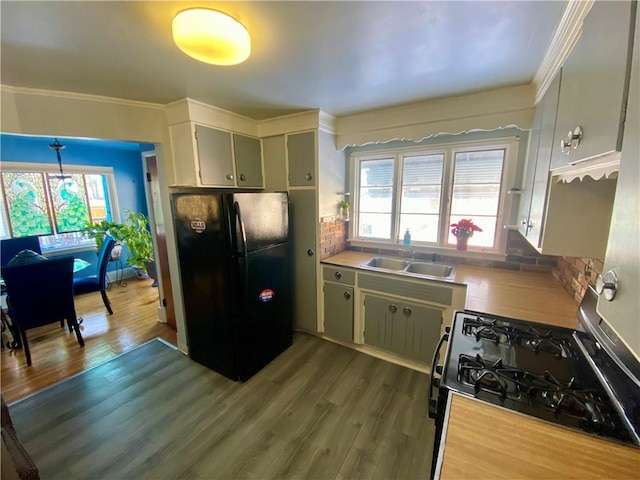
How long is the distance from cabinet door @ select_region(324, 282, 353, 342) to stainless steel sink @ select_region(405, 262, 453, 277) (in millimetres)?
652

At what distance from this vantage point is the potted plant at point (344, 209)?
289 centimetres

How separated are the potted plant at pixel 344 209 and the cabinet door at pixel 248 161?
892 millimetres

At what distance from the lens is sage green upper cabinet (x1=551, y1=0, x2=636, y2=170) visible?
2.07 ft

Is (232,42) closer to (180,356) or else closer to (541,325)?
(541,325)

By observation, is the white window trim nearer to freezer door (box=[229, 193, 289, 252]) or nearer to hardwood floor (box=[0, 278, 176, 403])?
hardwood floor (box=[0, 278, 176, 403])

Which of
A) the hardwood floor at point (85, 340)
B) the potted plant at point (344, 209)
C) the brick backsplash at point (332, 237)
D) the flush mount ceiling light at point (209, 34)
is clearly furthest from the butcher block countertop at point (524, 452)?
the hardwood floor at point (85, 340)

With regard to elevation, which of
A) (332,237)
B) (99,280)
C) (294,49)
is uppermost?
(294,49)

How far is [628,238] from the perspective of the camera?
0.53 meters

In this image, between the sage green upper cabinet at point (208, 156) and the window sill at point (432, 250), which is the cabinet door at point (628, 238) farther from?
the sage green upper cabinet at point (208, 156)

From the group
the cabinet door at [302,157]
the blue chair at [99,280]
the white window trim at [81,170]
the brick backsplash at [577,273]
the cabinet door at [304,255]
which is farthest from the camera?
the white window trim at [81,170]

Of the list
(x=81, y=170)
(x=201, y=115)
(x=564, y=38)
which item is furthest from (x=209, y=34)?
(x=81, y=170)

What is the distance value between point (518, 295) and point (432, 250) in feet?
3.18

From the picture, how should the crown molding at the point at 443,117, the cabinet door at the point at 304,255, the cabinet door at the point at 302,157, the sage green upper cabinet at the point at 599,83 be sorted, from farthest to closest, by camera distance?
1. the cabinet door at the point at 304,255
2. the cabinet door at the point at 302,157
3. the crown molding at the point at 443,117
4. the sage green upper cabinet at the point at 599,83

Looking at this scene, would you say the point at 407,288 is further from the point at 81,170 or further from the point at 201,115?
the point at 81,170
